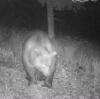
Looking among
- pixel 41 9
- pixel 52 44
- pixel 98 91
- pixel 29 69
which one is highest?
pixel 41 9

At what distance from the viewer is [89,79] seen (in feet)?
14.1

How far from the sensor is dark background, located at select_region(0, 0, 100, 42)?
4.57m

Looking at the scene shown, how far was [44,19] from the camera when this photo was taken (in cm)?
476

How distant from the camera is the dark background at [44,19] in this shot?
4.57m

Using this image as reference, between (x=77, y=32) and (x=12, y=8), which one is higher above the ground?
(x=12, y=8)

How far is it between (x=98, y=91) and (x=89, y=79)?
0.23 m

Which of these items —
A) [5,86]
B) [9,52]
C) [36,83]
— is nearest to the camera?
[5,86]

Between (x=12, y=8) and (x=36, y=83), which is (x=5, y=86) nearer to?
(x=36, y=83)

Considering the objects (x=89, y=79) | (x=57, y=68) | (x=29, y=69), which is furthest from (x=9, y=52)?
(x=89, y=79)

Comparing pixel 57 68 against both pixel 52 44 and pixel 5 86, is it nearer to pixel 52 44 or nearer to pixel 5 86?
pixel 52 44

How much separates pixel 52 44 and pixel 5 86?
91 centimetres

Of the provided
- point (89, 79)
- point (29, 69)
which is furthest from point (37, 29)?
point (89, 79)

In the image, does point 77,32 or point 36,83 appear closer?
point 36,83

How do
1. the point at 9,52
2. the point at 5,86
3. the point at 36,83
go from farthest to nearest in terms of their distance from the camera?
the point at 9,52 → the point at 36,83 → the point at 5,86
